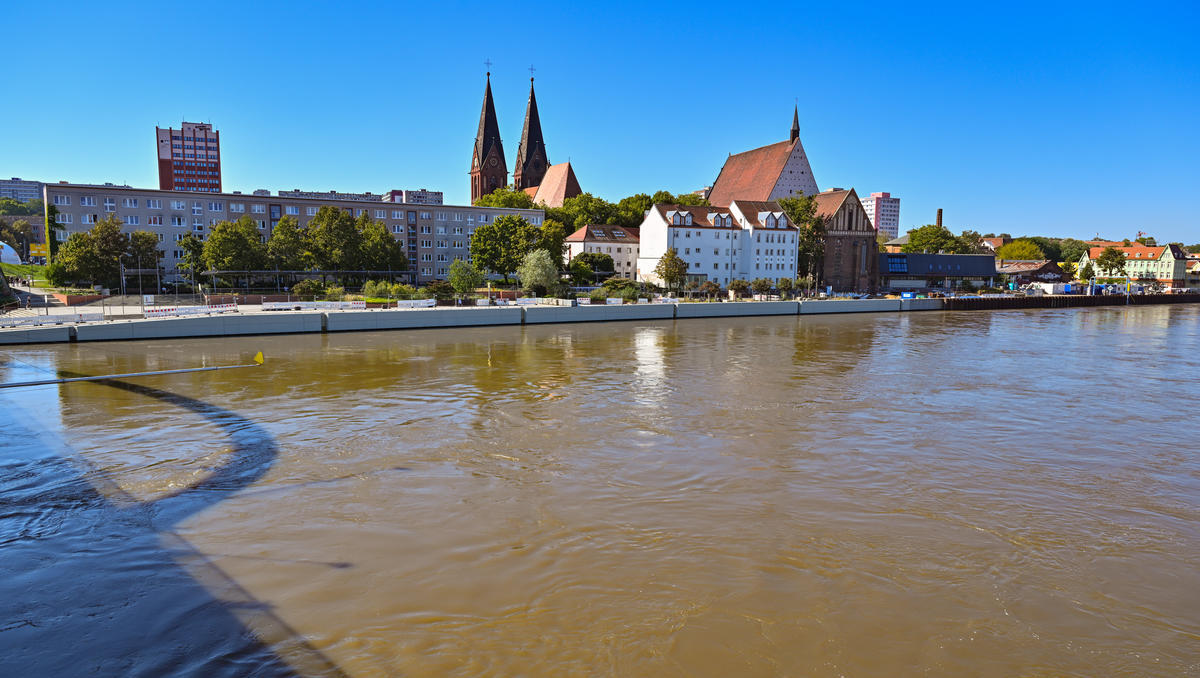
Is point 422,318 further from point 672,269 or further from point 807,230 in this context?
point 807,230

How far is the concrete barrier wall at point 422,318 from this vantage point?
39.8m

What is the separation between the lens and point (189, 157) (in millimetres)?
181125

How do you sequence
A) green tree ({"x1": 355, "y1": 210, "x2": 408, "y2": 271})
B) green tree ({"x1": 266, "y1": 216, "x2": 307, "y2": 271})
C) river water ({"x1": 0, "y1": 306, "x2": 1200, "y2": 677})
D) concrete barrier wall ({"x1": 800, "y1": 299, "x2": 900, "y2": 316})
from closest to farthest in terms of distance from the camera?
river water ({"x1": 0, "y1": 306, "x2": 1200, "y2": 677}), green tree ({"x1": 266, "y1": 216, "x2": 307, "y2": 271}), concrete barrier wall ({"x1": 800, "y1": 299, "x2": 900, "y2": 316}), green tree ({"x1": 355, "y1": 210, "x2": 408, "y2": 271})

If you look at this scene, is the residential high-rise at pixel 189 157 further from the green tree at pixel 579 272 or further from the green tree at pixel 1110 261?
the green tree at pixel 1110 261

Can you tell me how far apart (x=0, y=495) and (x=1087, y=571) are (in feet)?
54.4

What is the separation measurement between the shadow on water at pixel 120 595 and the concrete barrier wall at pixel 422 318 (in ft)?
91.3

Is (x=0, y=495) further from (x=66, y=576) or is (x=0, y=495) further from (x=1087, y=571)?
(x=1087, y=571)

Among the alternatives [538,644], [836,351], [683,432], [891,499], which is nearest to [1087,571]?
[891,499]

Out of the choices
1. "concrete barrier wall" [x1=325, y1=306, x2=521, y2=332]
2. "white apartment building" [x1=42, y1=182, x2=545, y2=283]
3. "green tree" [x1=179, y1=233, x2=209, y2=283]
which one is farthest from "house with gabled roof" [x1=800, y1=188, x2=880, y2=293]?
"green tree" [x1=179, y1=233, x2=209, y2=283]

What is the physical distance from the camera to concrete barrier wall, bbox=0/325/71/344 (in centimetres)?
3173

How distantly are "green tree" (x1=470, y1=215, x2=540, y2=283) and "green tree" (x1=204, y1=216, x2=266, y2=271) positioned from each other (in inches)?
747

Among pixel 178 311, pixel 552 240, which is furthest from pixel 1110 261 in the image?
pixel 178 311

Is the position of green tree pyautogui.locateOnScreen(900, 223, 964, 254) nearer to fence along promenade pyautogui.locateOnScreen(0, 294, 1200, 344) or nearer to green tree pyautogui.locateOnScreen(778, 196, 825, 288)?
green tree pyautogui.locateOnScreen(778, 196, 825, 288)

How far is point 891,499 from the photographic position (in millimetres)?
11398
